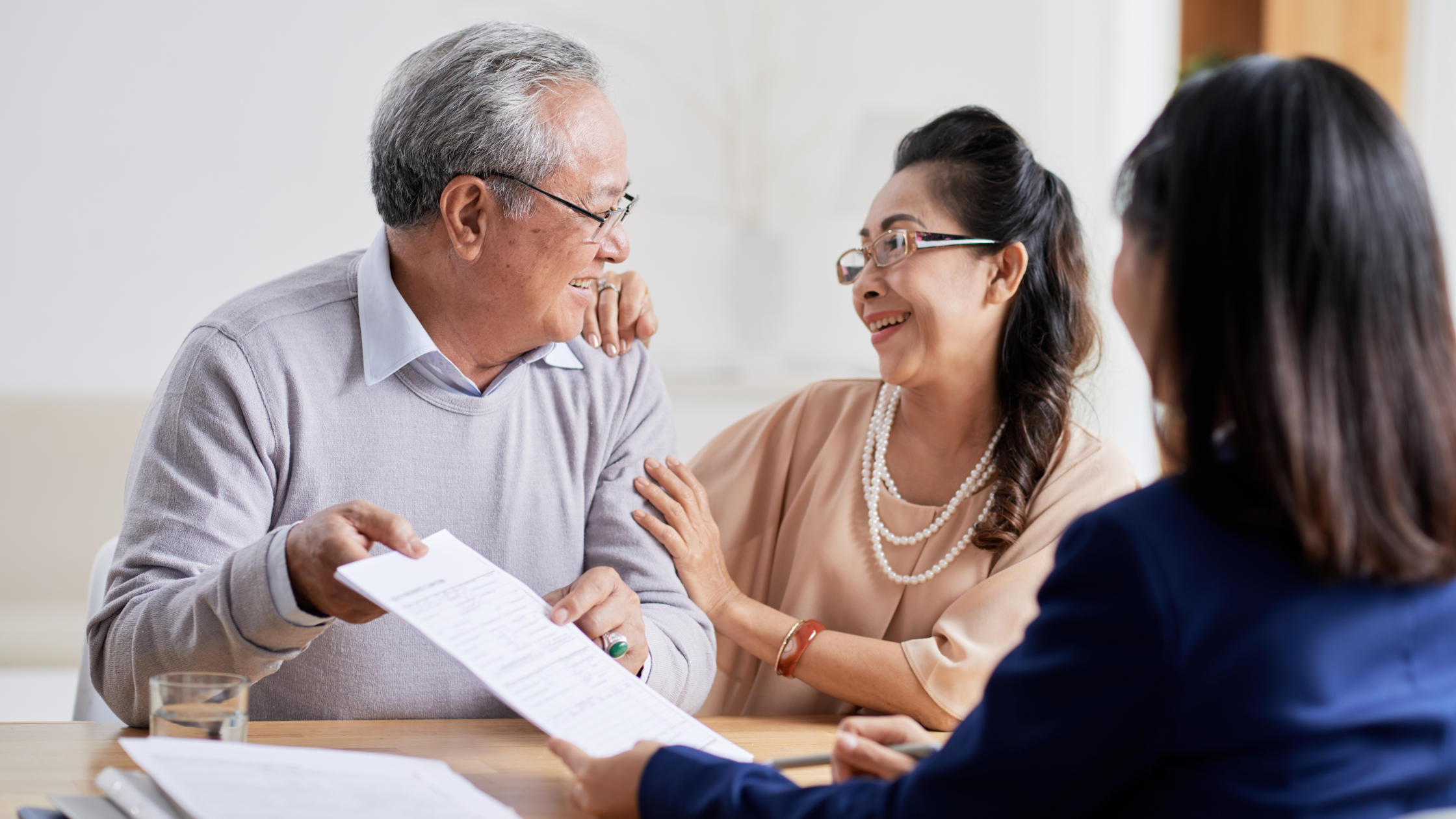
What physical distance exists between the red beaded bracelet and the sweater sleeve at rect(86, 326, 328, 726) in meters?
0.68

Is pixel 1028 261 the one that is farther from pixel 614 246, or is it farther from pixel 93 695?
pixel 93 695

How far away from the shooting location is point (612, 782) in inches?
37.9

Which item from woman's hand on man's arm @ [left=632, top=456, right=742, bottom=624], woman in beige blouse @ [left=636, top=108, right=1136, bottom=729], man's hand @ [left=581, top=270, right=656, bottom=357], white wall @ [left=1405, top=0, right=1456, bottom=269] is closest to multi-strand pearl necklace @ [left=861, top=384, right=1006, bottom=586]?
woman in beige blouse @ [left=636, top=108, right=1136, bottom=729]

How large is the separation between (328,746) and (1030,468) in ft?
3.49

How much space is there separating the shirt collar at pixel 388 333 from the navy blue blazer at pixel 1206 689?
95cm

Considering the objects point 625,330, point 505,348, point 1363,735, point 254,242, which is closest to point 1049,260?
point 625,330

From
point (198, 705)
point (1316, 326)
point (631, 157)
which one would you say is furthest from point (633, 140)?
point (1316, 326)

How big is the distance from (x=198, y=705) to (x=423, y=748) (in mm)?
256

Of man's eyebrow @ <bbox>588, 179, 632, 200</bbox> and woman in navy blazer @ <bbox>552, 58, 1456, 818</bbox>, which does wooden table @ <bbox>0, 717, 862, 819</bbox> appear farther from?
man's eyebrow @ <bbox>588, 179, 632, 200</bbox>

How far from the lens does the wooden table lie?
3.50 ft

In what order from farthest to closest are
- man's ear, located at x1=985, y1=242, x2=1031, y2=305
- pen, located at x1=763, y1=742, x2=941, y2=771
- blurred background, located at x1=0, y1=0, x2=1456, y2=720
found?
blurred background, located at x1=0, y1=0, x2=1456, y2=720
man's ear, located at x1=985, y1=242, x2=1031, y2=305
pen, located at x1=763, y1=742, x2=941, y2=771

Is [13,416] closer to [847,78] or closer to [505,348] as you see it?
[505,348]

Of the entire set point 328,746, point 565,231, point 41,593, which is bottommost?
point 41,593

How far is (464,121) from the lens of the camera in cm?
147
